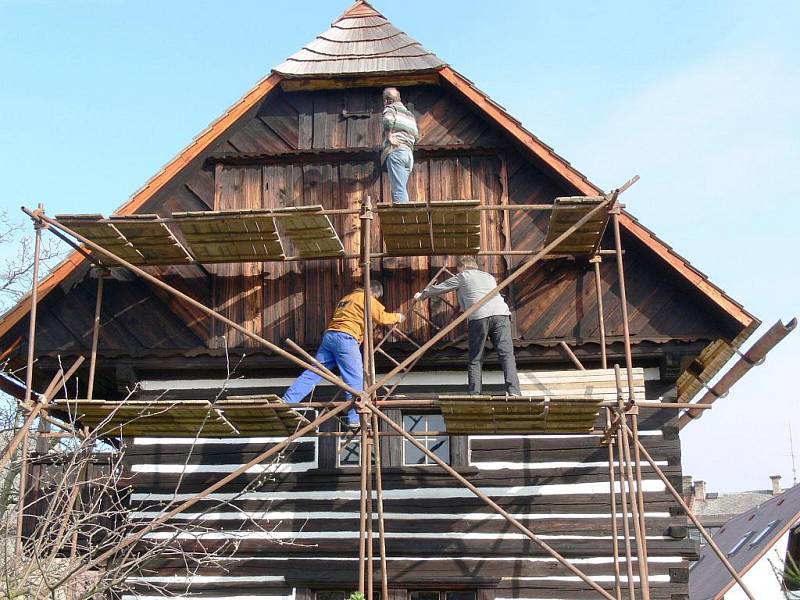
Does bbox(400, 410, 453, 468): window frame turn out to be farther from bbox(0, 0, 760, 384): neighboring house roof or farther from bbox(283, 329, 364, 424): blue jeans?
bbox(0, 0, 760, 384): neighboring house roof

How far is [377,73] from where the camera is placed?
1343cm

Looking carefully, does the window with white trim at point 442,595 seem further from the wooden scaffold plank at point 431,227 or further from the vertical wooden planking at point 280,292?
the wooden scaffold plank at point 431,227

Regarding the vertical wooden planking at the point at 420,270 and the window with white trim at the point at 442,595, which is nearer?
the window with white trim at the point at 442,595

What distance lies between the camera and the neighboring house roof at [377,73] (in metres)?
11.9

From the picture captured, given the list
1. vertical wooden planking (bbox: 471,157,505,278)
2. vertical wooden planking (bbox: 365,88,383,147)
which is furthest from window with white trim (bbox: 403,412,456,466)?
vertical wooden planking (bbox: 365,88,383,147)

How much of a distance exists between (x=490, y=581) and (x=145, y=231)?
5351 millimetres

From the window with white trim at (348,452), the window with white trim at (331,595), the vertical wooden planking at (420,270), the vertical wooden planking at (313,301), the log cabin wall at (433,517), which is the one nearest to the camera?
the log cabin wall at (433,517)

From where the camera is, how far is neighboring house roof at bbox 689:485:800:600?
943 inches

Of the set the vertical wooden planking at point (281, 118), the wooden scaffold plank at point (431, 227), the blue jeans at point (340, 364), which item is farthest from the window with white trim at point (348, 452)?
the vertical wooden planking at point (281, 118)

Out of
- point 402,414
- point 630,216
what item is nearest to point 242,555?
point 402,414

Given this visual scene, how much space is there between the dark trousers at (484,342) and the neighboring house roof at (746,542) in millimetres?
13013

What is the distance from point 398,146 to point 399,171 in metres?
0.30

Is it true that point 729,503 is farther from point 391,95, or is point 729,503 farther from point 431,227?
point 431,227

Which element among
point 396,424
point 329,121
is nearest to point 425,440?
point 396,424
